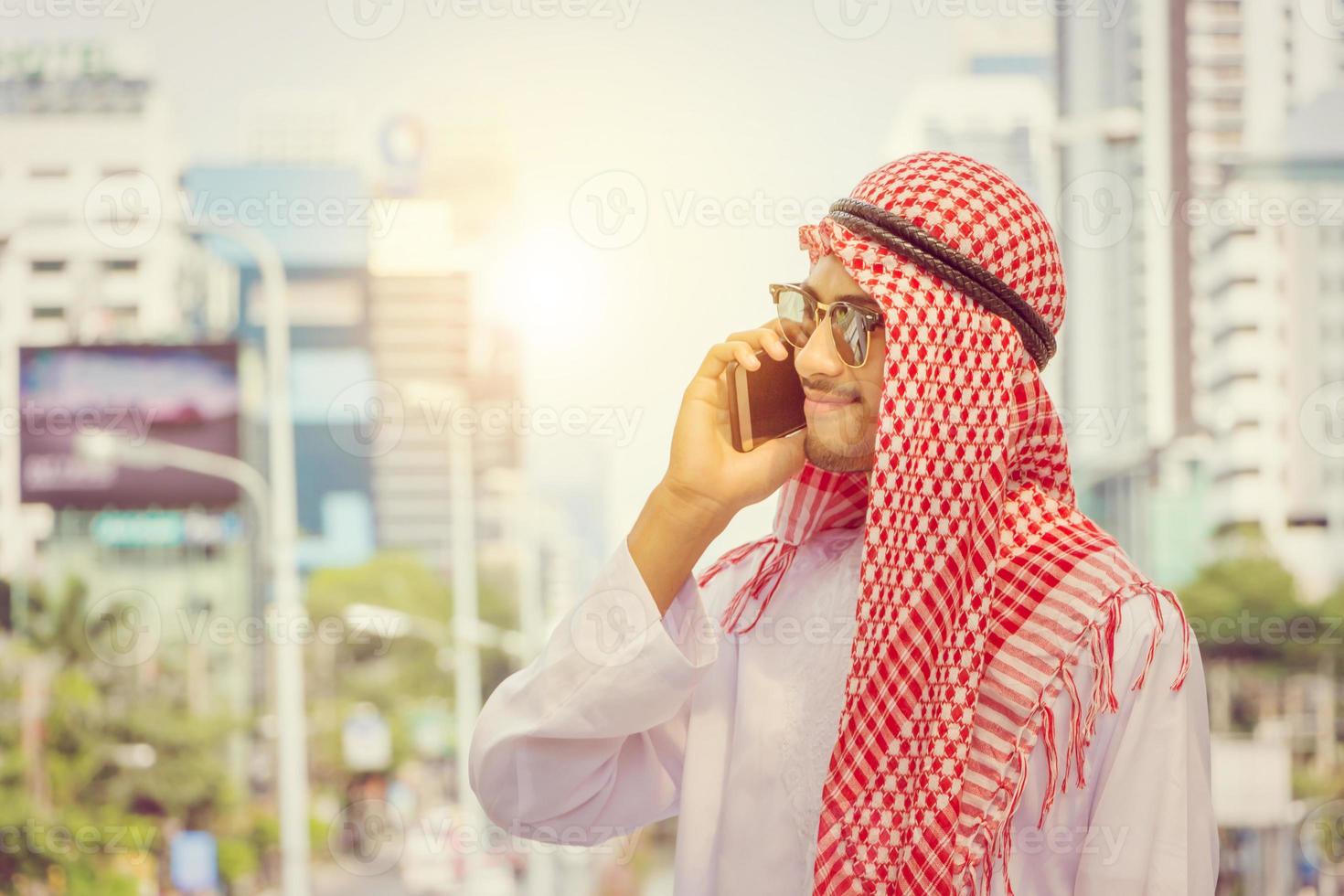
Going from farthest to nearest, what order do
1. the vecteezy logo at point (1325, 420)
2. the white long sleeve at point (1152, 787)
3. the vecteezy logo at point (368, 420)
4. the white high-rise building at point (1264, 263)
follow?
1. the vecteezy logo at point (368, 420)
2. the white high-rise building at point (1264, 263)
3. the vecteezy logo at point (1325, 420)
4. the white long sleeve at point (1152, 787)

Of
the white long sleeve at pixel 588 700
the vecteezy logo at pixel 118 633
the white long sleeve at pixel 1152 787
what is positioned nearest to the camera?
the white long sleeve at pixel 1152 787

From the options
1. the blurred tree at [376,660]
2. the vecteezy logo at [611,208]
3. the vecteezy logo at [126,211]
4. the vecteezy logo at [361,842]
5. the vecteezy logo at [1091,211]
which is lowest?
the vecteezy logo at [361,842]

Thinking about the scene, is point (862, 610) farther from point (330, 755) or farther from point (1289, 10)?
point (330, 755)

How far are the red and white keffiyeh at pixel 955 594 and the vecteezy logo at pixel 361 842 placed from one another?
2197 cm

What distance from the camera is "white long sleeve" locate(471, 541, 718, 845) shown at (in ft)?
4.37

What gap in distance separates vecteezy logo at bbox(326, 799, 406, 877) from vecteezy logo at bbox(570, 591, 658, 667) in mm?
21892

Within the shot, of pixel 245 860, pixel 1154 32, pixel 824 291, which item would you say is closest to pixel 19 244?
pixel 245 860

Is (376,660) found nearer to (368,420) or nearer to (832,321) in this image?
(368,420)

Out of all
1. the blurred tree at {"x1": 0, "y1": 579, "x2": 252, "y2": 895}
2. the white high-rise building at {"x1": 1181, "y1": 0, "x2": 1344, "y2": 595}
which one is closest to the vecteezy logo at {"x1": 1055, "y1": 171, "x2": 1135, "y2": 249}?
the white high-rise building at {"x1": 1181, "y1": 0, "x2": 1344, "y2": 595}

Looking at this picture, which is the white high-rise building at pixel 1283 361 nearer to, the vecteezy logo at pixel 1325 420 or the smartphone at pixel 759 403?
the vecteezy logo at pixel 1325 420

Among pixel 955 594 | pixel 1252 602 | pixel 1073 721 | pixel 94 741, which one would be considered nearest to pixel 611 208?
pixel 955 594

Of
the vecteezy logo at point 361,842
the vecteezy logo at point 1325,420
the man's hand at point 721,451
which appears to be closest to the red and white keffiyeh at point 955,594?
the man's hand at point 721,451

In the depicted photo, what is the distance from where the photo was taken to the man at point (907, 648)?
1.25m

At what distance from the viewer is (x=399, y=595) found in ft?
108
